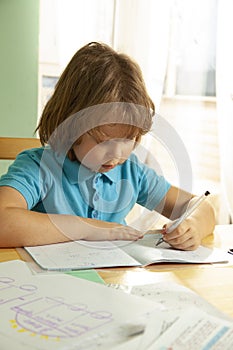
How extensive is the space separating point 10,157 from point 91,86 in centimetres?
47

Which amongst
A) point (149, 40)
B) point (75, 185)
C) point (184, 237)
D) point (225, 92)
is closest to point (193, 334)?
point (184, 237)

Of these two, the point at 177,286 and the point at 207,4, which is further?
the point at 207,4

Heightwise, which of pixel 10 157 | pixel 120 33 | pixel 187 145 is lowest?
pixel 187 145

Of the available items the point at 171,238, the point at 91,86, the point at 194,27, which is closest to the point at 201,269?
the point at 171,238

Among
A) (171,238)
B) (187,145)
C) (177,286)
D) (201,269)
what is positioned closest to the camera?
(177,286)

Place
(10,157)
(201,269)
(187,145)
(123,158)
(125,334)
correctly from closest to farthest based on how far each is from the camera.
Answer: (125,334) < (201,269) < (123,158) < (10,157) < (187,145)

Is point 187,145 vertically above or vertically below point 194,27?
below

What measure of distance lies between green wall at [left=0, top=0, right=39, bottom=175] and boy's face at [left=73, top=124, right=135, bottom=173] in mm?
1034

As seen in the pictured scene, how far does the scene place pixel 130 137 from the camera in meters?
1.10

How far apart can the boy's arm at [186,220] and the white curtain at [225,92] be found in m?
0.94

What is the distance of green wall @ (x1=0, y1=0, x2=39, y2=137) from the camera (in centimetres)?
211

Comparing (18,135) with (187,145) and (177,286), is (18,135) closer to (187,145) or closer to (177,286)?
(187,145)

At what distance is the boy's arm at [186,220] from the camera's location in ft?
3.30

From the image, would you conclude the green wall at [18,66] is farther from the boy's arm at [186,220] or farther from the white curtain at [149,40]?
the boy's arm at [186,220]
